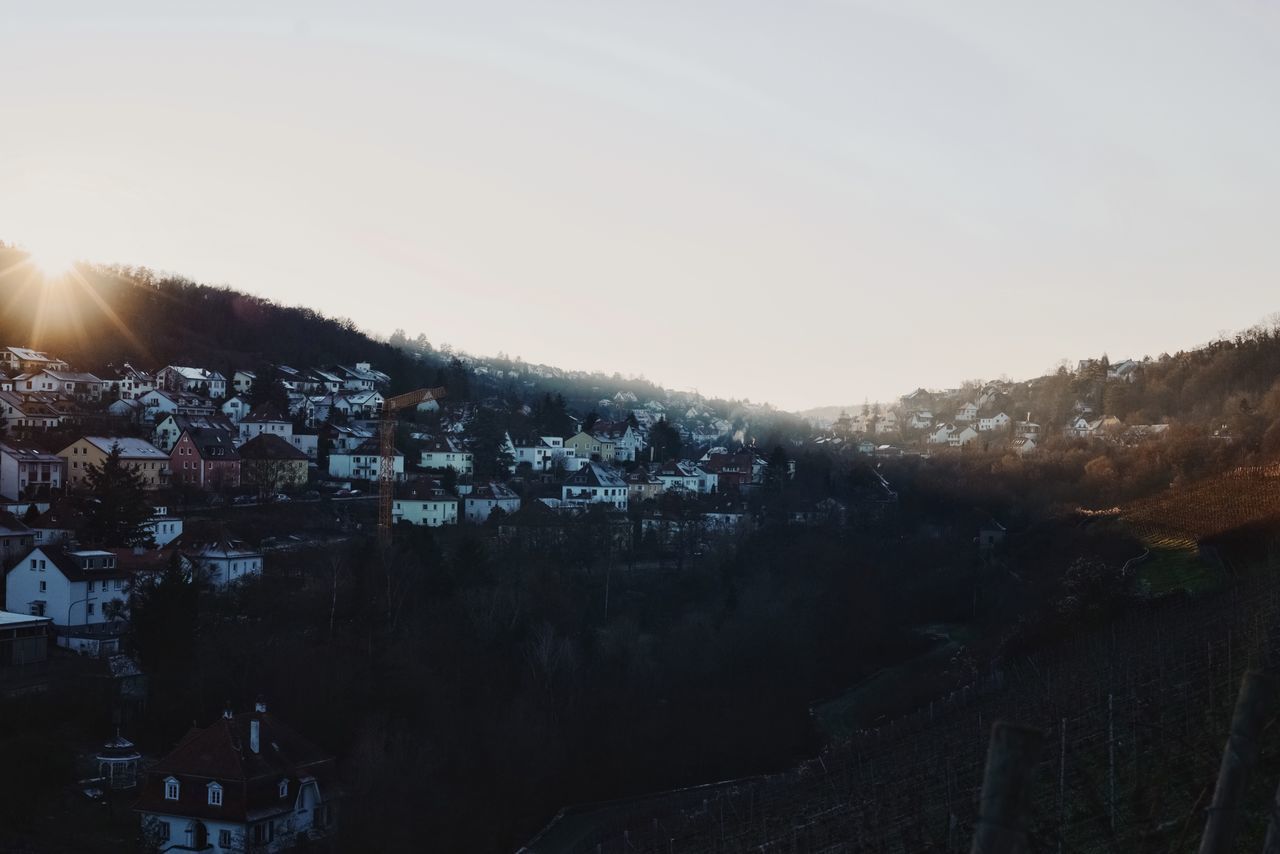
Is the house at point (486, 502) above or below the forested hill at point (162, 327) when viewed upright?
below

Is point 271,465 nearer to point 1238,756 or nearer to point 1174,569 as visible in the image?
point 1174,569

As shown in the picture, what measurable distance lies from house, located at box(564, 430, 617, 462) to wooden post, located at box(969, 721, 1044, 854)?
51.7 meters

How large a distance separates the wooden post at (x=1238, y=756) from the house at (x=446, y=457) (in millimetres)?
45255

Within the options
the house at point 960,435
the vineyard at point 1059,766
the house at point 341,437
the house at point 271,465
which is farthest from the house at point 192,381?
the house at point 960,435

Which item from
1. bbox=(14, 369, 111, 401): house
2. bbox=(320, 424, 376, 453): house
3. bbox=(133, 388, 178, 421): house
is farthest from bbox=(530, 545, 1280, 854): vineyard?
bbox=(14, 369, 111, 401): house

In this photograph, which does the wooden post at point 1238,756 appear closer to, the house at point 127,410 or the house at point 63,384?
the house at point 127,410

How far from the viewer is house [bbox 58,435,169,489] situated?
1505 inches

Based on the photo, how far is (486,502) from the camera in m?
42.3

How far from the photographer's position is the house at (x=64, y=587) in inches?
1081

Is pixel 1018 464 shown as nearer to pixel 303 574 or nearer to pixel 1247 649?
pixel 303 574

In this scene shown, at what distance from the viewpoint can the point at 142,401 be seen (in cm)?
4697

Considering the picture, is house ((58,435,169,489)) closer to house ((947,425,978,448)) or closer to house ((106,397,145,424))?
house ((106,397,145,424))

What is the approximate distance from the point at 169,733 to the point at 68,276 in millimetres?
49408

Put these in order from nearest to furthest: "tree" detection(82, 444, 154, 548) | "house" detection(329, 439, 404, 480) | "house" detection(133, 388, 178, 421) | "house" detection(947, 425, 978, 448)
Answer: "tree" detection(82, 444, 154, 548) → "house" detection(329, 439, 404, 480) → "house" detection(133, 388, 178, 421) → "house" detection(947, 425, 978, 448)
